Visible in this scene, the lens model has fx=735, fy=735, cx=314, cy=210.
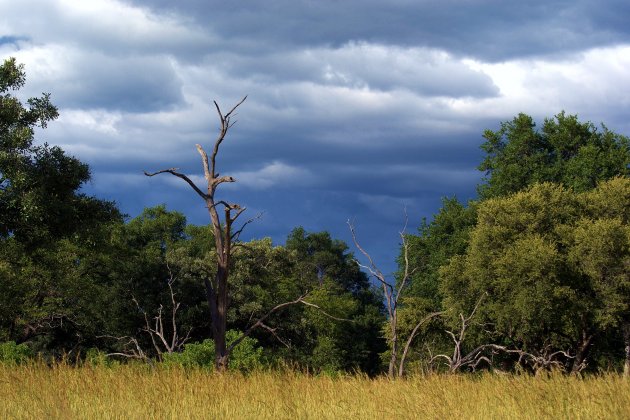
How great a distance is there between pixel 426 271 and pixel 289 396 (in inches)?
1827

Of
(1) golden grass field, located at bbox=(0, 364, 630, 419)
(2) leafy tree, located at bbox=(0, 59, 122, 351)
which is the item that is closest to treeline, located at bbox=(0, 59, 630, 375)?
(2) leafy tree, located at bbox=(0, 59, 122, 351)

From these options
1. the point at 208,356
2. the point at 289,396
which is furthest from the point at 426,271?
the point at 289,396

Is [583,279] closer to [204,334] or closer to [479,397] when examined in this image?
[204,334]

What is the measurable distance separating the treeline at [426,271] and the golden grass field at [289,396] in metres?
12.5

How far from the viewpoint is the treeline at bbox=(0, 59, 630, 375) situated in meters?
26.3

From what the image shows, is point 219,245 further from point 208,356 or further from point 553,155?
point 553,155

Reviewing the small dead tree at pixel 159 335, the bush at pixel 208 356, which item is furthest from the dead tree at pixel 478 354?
the small dead tree at pixel 159 335

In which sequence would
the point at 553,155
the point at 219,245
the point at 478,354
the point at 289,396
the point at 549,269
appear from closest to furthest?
the point at 289,396
the point at 219,245
the point at 478,354
the point at 549,269
the point at 553,155

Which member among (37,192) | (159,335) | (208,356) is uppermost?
(37,192)

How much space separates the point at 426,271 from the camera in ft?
186

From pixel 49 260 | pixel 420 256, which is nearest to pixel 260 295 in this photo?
pixel 420 256

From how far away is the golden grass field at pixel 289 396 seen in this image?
10.1 metres

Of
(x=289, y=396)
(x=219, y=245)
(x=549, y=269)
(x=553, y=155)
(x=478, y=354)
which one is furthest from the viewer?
(x=553, y=155)

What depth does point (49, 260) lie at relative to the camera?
37344 millimetres
